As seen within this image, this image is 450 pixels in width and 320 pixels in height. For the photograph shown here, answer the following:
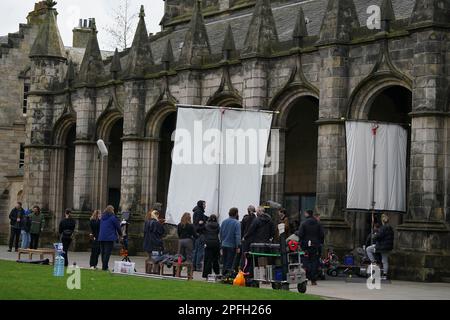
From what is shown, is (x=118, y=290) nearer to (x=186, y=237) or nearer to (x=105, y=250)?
(x=186, y=237)

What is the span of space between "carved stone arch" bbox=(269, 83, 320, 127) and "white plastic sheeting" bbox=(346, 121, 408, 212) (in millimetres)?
4043

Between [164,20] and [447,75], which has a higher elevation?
[164,20]

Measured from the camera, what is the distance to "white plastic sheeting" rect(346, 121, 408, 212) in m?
30.0

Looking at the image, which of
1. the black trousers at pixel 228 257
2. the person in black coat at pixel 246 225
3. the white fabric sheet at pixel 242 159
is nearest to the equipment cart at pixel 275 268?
the person in black coat at pixel 246 225

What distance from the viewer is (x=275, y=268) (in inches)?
933

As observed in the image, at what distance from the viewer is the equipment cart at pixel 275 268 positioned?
23.3 m

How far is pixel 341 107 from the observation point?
31703mm

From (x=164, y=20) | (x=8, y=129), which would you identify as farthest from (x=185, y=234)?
(x=8, y=129)

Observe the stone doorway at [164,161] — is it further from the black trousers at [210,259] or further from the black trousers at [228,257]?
the black trousers at [228,257]

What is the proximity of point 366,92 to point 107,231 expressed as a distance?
8318mm

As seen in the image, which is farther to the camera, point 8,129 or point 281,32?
point 8,129

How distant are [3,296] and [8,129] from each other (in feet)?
130

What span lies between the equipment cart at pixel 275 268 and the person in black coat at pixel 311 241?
1350mm
